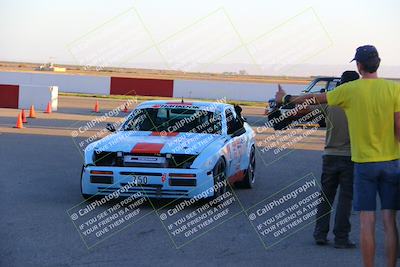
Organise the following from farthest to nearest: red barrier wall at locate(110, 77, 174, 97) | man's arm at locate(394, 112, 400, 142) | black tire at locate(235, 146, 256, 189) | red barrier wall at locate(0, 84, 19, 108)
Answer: red barrier wall at locate(110, 77, 174, 97), red barrier wall at locate(0, 84, 19, 108), black tire at locate(235, 146, 256, 189), man's arm at locate(394, 112, 400, 142)

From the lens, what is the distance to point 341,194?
7414mm

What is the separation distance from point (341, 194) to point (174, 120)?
3.56m

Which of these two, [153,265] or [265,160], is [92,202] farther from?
[265,160]

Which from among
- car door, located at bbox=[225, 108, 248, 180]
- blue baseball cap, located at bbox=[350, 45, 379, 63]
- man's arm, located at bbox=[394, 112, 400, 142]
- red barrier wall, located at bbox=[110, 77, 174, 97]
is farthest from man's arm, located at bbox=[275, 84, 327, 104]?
red barrier wall, located at bbox=[110, 77, 174, 97]

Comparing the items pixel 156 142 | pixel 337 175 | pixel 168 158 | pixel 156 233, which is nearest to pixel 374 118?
pixel 337 175

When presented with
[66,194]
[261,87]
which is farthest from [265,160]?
[261,87]

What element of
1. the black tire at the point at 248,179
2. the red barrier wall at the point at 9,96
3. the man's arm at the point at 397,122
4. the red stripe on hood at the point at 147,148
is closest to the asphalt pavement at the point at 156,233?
the black tire at the point at 248,179

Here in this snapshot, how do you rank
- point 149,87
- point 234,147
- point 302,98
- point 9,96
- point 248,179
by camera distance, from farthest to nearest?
point 149,87 → point 9,96 → point 248,179 → point 234,147 → point 302,98

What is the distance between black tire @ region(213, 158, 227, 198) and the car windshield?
2.70 ft

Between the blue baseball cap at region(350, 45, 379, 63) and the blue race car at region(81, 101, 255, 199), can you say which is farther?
the blue race car at region(81, 101, 255, 199)

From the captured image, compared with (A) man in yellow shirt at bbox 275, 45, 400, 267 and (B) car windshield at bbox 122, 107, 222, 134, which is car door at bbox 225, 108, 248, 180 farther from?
(A) man in yellow shirt at bbox 275, 45, 400, 267

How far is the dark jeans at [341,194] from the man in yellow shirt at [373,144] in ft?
5.04

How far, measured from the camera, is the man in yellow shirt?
5.68 meters

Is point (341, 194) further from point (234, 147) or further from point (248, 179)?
point (248, 179)
